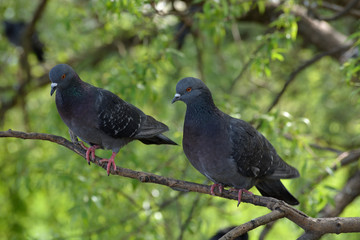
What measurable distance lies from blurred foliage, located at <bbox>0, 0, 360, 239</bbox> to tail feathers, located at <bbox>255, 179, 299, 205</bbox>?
824 millimetres

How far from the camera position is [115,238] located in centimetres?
671

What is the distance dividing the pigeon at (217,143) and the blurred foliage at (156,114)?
53.0 inches

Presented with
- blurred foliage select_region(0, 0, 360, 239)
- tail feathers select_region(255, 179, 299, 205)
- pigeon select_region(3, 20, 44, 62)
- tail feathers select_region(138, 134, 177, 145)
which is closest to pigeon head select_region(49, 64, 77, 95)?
tail feathers select_region(138, 134, 177, 145)

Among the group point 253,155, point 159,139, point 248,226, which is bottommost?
point 248,226

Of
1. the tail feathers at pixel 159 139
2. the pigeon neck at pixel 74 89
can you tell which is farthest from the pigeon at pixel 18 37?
the pigeon neck at pixel 74 89

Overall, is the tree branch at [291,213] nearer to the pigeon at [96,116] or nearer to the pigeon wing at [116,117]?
the pigeon at [96,116]

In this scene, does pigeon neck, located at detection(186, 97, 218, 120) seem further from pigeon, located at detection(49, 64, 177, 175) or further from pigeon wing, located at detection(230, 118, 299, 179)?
pigeon, located at detection(49, 64, 177, 175)

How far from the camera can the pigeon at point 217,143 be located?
377cm

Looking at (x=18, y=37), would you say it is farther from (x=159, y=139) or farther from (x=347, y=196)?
(x=347, y=196)

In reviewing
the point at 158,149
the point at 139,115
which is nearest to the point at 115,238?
the point at 158,149

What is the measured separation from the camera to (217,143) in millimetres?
3775

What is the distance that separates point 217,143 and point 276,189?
1.13 m

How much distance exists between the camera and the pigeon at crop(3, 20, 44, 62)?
8.87 metres

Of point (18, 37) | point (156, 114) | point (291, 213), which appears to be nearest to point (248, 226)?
point (291, 213)
